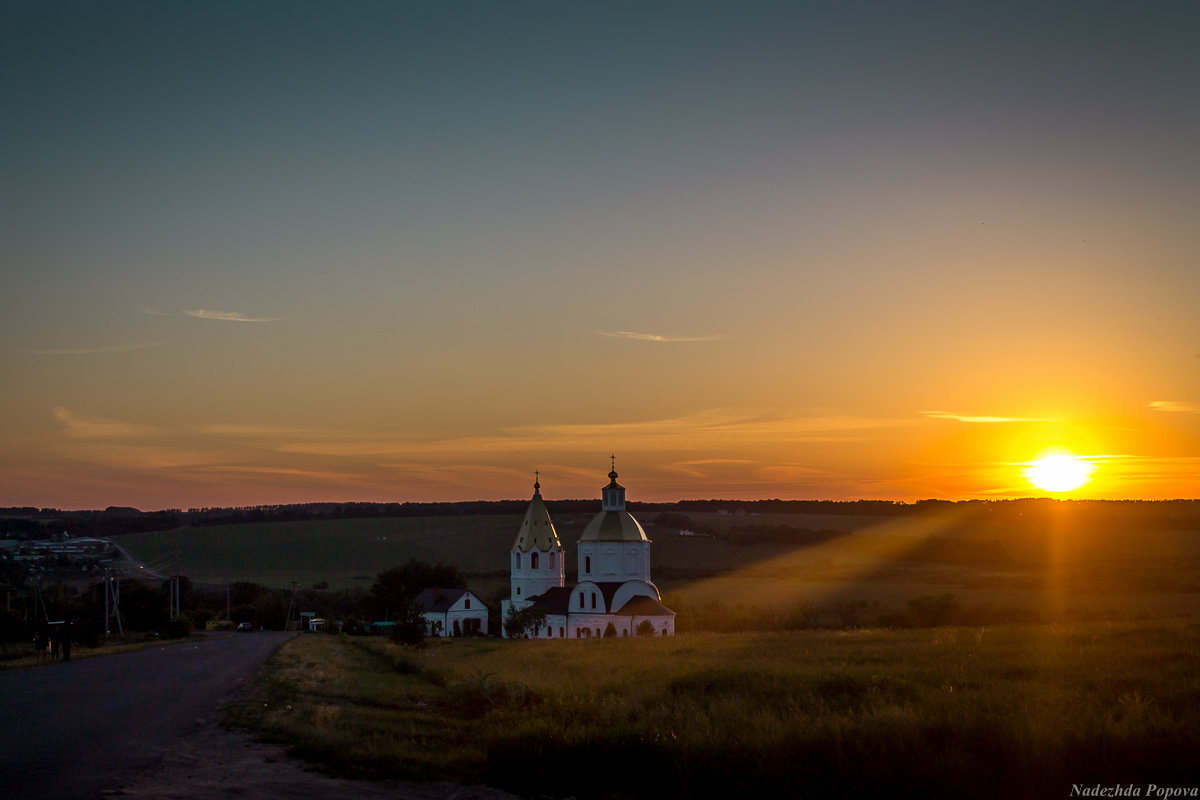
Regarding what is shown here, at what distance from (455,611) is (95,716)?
72.5m

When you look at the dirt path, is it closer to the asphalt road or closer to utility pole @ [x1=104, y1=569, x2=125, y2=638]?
the asphalt road

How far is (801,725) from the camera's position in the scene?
43.0 ft

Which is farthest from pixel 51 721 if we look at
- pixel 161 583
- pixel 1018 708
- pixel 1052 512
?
pixel 1052 512

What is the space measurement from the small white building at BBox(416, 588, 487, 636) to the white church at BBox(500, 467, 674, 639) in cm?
540

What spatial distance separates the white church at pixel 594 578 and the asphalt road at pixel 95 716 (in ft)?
155

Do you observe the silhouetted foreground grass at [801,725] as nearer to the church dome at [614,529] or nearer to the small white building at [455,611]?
the church dome at [614,529]

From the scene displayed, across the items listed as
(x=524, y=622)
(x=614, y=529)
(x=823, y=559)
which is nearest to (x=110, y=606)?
(x=524, y=622)

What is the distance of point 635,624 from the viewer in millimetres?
72000

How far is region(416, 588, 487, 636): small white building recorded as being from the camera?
8556cm

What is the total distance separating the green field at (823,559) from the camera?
226ft

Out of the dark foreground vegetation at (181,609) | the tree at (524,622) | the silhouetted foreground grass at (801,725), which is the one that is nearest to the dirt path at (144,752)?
the silhouetted foreground grass at (801,725)

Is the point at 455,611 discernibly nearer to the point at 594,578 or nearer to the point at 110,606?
the point at 594,578

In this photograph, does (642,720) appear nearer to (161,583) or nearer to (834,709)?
(834,709)

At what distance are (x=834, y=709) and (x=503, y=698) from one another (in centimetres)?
557
